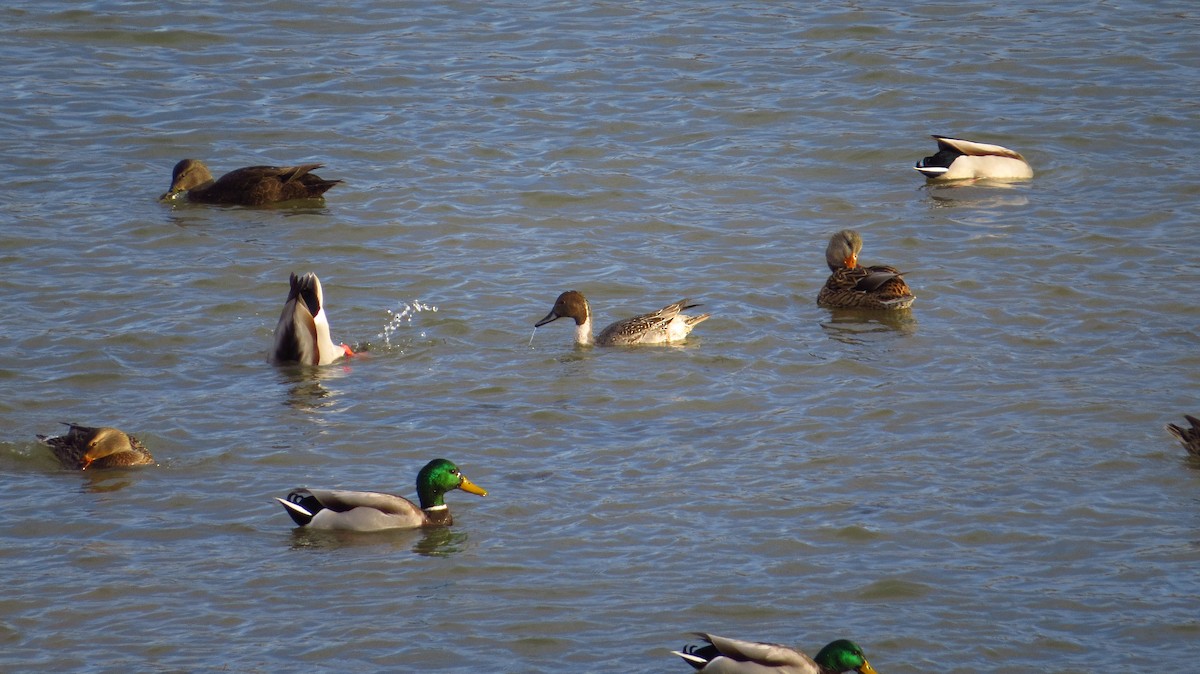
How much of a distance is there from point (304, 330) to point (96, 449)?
7.84 feet

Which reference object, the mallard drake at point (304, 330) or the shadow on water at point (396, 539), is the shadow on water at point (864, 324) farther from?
the shadow on water at point (396, 539)

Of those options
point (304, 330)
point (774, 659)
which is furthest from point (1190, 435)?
point (304, 330)

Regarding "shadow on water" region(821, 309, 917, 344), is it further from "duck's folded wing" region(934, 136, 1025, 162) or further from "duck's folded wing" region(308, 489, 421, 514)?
"duck's folded wing" region(308, 489, 421, 514)

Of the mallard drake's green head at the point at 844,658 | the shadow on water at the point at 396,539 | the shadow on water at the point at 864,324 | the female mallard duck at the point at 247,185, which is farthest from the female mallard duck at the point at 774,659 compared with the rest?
the female mallard duck at the point at 247,185

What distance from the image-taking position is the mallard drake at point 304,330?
1127 cm

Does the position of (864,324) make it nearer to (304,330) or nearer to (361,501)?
(304,330)

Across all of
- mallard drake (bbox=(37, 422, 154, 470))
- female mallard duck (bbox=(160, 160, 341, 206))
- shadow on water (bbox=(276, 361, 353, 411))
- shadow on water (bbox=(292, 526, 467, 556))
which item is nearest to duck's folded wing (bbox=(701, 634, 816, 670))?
shadow on water (bbox=(292, 526, 467, 556))

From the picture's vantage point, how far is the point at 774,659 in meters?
6.51

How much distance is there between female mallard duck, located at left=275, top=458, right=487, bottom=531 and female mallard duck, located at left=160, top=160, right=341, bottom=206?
700 cm

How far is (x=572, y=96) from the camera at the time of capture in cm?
1825

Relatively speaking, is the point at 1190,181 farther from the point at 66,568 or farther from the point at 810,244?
the point at 66,568

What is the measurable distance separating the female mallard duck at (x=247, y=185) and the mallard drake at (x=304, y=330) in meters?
3.77

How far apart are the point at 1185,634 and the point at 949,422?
2.90 m

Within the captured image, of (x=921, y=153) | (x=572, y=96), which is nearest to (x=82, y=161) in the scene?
(x=572, y=96)
